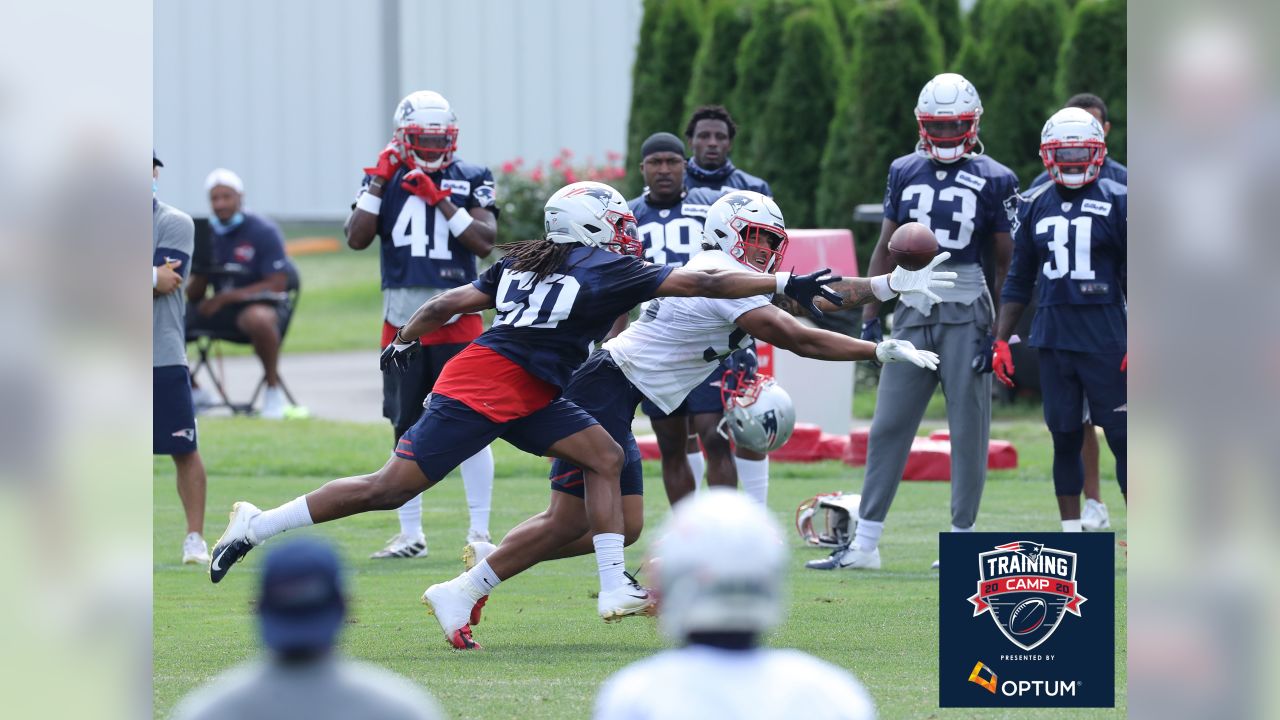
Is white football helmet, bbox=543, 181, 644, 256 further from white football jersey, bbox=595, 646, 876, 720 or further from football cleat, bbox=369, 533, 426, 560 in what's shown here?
white football jersey, bbox=595, 646, 876, 720

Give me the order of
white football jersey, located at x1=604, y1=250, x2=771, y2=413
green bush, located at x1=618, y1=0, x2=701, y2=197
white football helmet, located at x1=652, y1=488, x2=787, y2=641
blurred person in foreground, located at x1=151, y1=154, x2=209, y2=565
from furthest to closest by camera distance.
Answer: green bush, located at x1=618, y1=0, x2=701, y2=197, blurred person in foreground, located at x1=151, y1=154, x2=209, y2=565, white football jersey, located at x1=604, y1=250, x2=771, y2=413, white football helmet, located at x1=652, y1=488, x2=787, y2=641

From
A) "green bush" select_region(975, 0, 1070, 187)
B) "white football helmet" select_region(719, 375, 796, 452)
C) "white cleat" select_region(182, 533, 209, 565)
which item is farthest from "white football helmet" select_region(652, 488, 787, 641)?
"green bush" select_region(975, 0, 1070, 187)

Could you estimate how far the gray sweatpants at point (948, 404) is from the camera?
907cm

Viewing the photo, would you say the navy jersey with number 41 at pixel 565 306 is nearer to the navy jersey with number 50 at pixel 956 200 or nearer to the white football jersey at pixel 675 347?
the white football jersey at pixel 675 347

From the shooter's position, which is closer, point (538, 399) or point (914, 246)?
point (538, 399)

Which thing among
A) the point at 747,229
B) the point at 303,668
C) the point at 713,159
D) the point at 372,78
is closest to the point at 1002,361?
the point at 747,229

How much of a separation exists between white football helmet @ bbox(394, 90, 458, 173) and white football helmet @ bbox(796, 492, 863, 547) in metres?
2.59

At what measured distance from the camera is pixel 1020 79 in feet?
59.9

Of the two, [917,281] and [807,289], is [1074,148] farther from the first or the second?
[807,289]

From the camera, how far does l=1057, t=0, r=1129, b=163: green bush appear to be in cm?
1725

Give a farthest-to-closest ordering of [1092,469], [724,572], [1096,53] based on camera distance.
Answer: [1096,53] → [1092,469] → [724,572]

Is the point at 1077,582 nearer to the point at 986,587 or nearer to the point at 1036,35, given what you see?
the point at 986,587

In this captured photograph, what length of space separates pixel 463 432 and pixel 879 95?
1219cm
